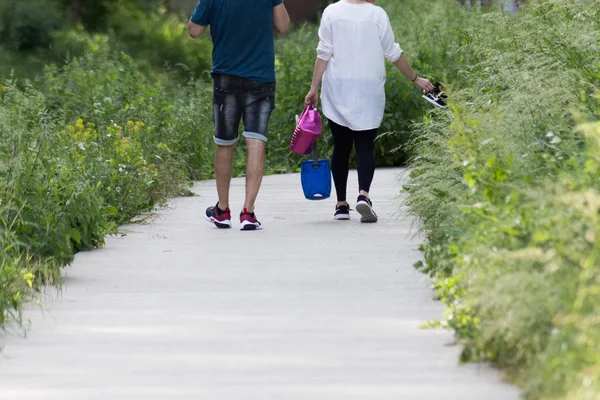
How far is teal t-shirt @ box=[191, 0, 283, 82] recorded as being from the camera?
937 centimetres

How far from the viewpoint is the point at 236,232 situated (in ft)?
30.7

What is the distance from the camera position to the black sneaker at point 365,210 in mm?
9562

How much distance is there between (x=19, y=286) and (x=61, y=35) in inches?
1012

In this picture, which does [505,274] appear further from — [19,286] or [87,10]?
[87,10]

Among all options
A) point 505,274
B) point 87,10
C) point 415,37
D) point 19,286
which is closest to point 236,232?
point 19,286

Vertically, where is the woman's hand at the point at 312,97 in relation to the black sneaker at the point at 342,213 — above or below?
above

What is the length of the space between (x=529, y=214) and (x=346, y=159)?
14.8 ft

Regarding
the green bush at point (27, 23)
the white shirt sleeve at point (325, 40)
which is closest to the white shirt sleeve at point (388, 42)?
the white shirt sleeve at point (325, 40)

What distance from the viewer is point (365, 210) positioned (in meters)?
9.59

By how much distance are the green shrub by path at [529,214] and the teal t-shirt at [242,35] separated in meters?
1.33

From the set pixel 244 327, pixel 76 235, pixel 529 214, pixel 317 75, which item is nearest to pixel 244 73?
pixel 317 75

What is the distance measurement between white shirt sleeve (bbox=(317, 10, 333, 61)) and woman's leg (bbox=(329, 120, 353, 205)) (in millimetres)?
494

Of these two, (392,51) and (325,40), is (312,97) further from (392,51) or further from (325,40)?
(392,51)

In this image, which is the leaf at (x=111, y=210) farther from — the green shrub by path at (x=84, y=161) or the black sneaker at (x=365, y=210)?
the black sneaker at (x=365, y=210)
